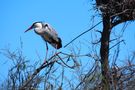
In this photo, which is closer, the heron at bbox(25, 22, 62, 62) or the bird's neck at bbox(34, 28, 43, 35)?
the heron at bbox(25, 22, 62, 62)

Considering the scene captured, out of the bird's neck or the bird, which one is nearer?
the bird

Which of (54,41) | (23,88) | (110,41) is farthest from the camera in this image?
(54,41)

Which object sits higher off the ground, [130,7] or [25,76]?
Answer: [130,7]

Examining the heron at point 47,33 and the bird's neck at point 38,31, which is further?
the bird's neck at point 38,31

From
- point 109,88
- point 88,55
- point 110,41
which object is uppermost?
point 110,41

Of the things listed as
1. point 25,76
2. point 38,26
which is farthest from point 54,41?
point 25,76

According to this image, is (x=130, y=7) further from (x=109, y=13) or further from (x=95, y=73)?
A: (x=95, y=73)

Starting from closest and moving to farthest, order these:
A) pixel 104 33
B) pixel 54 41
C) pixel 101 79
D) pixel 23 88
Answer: pixel 23 88 → pixel 101 79 → pixel 104 33 → pixel 54 41

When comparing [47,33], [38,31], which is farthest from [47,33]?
[38,31]

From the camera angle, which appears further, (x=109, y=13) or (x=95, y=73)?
(x=109, y=13)

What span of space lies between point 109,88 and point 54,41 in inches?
180

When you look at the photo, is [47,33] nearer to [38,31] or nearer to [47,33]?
[47,33]

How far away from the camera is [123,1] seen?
9109 millimetres

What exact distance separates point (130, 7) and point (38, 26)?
2.17m
